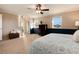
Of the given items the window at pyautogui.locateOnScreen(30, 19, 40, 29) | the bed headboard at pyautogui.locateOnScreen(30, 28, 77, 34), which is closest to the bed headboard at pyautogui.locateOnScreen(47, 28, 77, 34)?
the bed headboard at pyautogui.locateOnScreen(30, 28, 77, 34)

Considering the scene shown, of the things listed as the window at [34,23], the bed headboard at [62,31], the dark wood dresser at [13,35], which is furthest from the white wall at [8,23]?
the bed headboard at [62,31]

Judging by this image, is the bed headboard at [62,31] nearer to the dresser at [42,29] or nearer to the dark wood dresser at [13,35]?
the dresser at [42,29]

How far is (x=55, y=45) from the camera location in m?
1.83

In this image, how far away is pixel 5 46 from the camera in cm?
200

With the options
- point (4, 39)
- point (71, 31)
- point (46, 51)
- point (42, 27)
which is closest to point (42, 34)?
point (42, 27)

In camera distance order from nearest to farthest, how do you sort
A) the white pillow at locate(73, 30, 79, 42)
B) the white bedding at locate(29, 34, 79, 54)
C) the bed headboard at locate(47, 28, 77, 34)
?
the white bedding at locate(29, 34, 79, 54) < the white pillow at locate(73, 30, 79, 42) < the bed headboard at locate(47, 28, 77, 34)

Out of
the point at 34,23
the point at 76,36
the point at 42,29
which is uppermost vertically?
the point at 34,23

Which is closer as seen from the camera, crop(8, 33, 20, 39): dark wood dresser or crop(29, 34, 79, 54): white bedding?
crop(29, 34, 79, 54): white bedding

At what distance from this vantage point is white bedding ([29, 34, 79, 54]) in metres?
1.69

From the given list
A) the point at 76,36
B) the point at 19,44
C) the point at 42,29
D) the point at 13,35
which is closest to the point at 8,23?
the point at 13,35

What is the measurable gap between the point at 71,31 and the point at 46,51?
0.64 metres

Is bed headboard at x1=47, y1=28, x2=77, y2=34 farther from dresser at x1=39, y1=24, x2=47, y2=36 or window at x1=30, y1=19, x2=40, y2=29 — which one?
window at x1=30, y1=19, x2=40, y2=29

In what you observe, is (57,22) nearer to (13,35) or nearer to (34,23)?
(34,23)

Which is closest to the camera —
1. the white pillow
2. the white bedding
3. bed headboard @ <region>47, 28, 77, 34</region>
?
the white bedding
